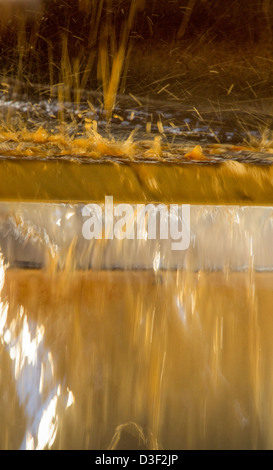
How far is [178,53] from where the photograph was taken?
68 centimetres

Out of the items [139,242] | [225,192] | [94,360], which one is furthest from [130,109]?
[94,360]

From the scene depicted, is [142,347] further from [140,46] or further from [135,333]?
[140,46]

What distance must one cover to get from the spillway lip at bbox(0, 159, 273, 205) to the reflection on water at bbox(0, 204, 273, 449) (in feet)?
0.70

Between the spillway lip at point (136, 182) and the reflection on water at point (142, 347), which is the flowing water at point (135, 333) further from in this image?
the spillway lip at point (136, 182)

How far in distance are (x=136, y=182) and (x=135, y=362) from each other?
1.94 feet

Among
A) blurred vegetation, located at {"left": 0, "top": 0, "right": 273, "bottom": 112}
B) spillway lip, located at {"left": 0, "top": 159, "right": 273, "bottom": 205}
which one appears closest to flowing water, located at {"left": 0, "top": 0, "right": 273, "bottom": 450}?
spillway lip, located at {"left": 0, "top": 159, "right": 273, "bottom": 205}

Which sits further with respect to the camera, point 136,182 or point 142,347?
point 142,347

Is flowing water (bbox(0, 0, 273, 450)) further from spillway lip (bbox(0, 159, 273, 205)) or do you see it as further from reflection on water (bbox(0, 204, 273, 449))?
spillway lip (bbox(0, 159, 273, 205))

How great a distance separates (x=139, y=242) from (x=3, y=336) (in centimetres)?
50

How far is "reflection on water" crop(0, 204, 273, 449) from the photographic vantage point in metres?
1.26

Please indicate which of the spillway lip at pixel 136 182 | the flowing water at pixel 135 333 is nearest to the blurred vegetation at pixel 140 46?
the spillway lip at pixel 136 182

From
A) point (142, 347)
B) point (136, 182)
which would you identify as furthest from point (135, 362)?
point (136, 182)

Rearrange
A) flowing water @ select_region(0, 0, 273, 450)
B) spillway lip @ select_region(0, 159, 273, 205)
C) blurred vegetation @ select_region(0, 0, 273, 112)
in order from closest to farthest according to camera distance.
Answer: blurred vegetation @ select_region(0, 0, 273, 112), spillway lip @ select_region(0, 159, 273, 205), flowing water @ select_region(0, 0, 273, 450)

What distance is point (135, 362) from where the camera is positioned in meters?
1.30
